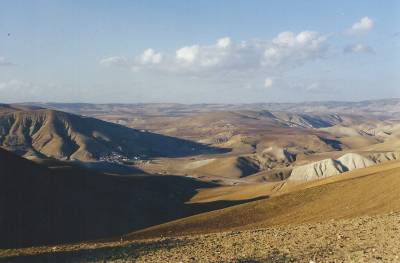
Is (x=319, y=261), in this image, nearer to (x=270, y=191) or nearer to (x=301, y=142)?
(x=270, y=191)

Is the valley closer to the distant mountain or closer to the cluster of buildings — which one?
the cluster of buildings

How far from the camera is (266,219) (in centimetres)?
2344

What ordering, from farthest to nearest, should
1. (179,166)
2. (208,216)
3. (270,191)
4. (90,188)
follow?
(179,166) < (270,191) < (90,188) < (208,216)

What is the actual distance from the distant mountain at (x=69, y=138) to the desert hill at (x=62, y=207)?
66750 mm

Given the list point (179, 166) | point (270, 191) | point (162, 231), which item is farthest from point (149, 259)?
point (179, 166)

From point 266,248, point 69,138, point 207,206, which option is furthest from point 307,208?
point 69,138

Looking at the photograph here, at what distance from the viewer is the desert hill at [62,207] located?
78.6 ft

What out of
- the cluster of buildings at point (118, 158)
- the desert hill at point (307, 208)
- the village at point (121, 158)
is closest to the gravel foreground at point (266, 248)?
the desert hill at point (307, 208)

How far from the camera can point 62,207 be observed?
98.6 ft

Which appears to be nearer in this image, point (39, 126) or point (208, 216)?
point (208, 216)

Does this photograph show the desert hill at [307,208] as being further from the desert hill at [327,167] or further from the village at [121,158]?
the village at [121,158]

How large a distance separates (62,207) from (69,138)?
97.5 meters

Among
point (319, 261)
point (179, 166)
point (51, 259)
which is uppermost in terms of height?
point (319, 261)

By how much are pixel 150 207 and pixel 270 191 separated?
1889cm
